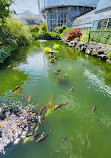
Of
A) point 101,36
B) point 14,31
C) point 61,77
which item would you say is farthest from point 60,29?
point 61,77

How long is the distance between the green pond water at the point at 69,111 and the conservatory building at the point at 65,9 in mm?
34705

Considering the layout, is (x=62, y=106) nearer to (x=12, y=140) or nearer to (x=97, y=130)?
(x=97, y=130)

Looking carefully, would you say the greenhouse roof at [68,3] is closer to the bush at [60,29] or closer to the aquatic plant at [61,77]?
the bush at [60,29]

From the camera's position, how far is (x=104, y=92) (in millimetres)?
4977

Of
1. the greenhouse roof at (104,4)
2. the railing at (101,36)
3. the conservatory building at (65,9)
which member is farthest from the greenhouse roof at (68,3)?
the railing at (101,36)

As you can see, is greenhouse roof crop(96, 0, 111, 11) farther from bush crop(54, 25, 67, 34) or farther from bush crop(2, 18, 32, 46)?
bush crop(2, 18, 32, 46)

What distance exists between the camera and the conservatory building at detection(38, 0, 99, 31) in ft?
104

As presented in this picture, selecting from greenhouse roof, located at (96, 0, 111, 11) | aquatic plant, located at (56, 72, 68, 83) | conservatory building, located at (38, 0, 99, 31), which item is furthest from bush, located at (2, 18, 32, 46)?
conservatory building, located at (38, 0, 99, 31)

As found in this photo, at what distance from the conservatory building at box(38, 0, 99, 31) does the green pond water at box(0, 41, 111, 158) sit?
114ft

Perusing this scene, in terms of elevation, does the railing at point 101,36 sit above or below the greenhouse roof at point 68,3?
below

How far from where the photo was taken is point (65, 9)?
32.2 meters

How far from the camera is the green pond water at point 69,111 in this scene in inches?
103

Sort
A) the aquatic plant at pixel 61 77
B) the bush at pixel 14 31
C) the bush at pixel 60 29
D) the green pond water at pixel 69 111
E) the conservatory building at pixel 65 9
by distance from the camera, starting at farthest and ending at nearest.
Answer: the conservatory building at pixel 65 9, the bush at pixel 60 29, the bush at pixel 14 31, the aquatic plant at pixel 61 77, the green pond water at pixel 69 111

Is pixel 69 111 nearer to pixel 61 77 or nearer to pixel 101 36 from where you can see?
pixel 61 77
